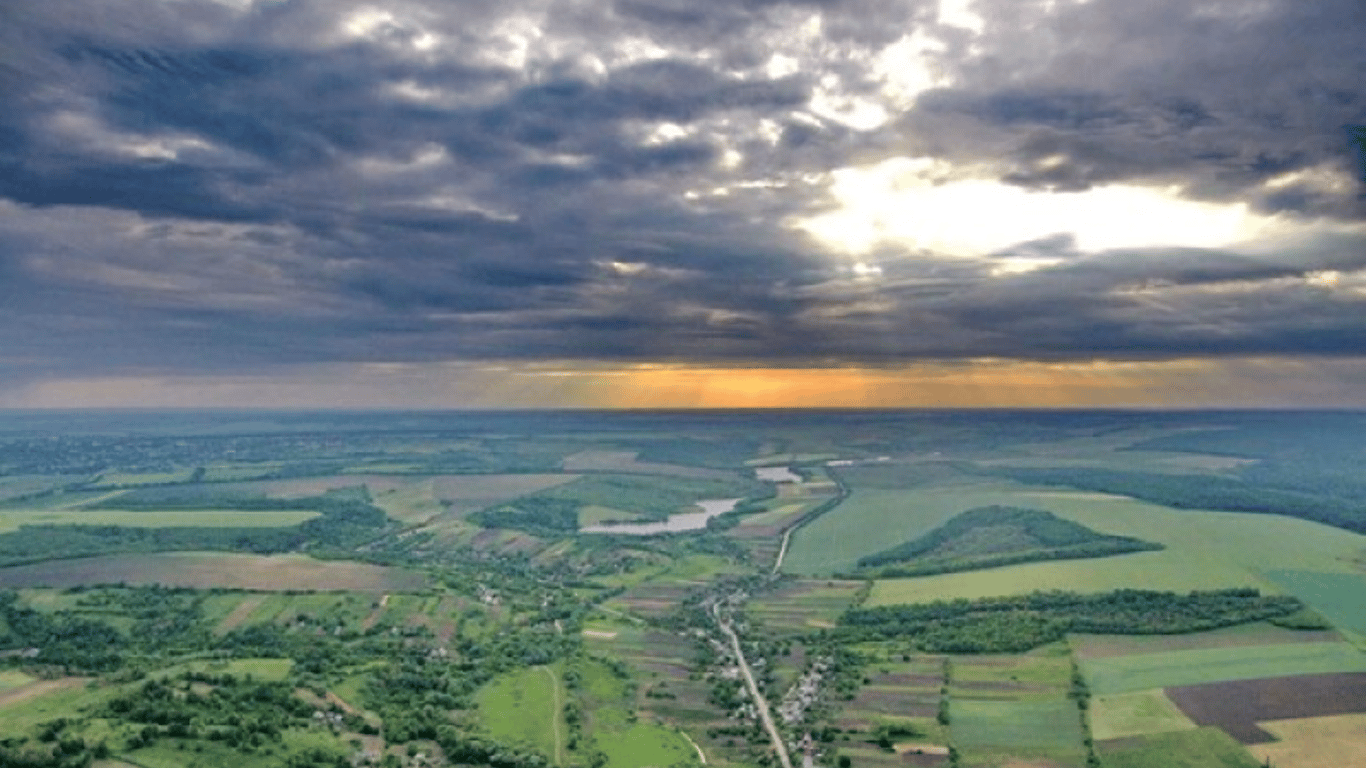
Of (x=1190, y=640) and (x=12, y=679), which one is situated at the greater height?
(x=12, y=679)

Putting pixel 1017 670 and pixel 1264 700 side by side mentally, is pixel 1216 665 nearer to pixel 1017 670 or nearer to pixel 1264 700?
pixel 1264 700

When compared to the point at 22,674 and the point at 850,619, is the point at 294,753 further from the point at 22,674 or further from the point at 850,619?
the point at 850,619

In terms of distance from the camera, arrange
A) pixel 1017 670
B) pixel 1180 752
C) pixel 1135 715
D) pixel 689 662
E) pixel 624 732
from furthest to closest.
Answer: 1. pixel 689 662
2. pixel 1017 670
3. pixel 624 732
4. pixel 1135 715
5. pixel 1180 752

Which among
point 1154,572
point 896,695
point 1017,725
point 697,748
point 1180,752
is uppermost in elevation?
point 1154,572

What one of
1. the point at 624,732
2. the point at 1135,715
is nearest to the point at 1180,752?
the point at 1135,715

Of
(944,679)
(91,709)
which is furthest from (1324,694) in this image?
(91,709)

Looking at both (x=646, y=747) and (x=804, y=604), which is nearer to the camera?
(x=646, y=747)
